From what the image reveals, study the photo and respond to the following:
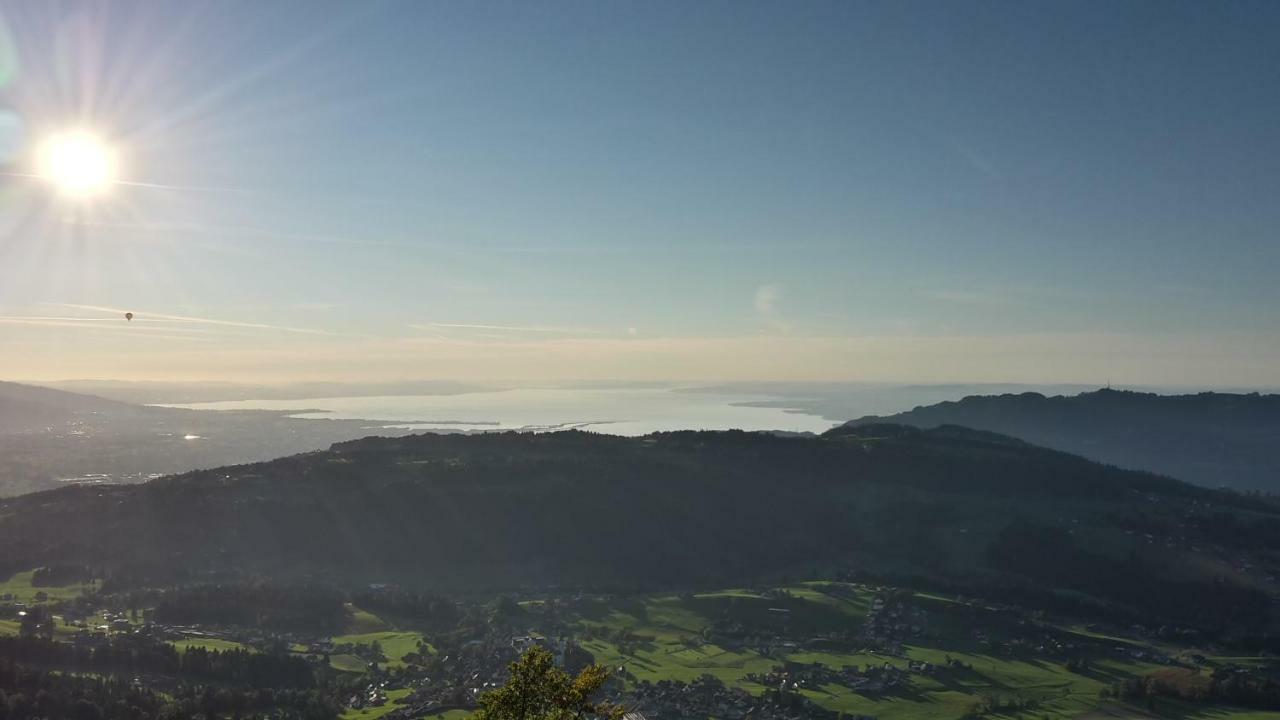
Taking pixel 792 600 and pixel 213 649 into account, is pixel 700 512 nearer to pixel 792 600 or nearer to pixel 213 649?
pixel 792 600

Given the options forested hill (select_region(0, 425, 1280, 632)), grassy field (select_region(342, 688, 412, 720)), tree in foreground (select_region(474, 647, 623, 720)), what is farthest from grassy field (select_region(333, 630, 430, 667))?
tree in foreground (select_region(474, 647, 623, 720))

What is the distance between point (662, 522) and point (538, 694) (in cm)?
10158

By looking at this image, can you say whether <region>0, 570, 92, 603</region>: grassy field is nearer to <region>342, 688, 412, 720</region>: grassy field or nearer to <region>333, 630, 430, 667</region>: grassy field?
<region>333, 630, 430, 667</region>: grassy field

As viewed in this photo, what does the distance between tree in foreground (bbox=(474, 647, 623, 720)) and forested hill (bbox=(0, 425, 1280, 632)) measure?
255 ft

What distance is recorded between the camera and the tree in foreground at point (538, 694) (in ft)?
71.2

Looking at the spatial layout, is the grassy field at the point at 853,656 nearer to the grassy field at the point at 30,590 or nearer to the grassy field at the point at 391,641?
the grassy field at the point at 391,641

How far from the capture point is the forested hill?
101m

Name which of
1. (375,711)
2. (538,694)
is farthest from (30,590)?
(538,694)

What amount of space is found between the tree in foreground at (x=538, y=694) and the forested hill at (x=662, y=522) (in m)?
77.8

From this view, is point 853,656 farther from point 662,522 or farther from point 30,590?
point 30,590

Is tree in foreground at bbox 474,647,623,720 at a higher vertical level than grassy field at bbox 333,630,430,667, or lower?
higher

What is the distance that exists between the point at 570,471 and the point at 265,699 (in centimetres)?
8350

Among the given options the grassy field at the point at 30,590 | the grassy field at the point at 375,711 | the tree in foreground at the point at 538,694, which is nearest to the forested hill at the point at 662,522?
the grassy field at the point at 30,590

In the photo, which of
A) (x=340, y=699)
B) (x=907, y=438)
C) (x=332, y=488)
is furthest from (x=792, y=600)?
(x=907, y=438)
